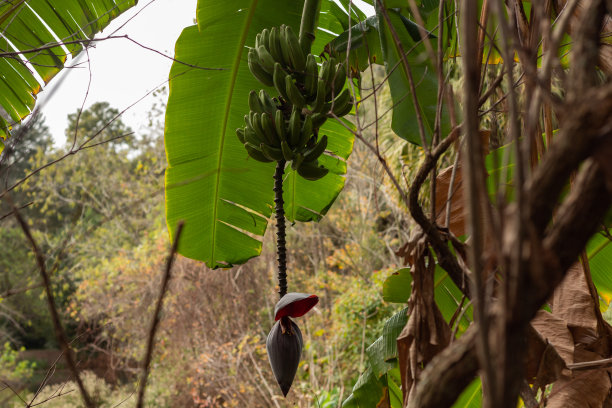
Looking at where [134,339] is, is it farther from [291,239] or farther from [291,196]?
[291,196]

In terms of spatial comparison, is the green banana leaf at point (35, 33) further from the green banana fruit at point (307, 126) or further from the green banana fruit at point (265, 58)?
the green banana fruit at point (307, 126)

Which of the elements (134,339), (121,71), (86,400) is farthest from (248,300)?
(86,400)

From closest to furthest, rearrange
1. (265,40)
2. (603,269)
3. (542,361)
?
(542,361), (265,40), (603,269)

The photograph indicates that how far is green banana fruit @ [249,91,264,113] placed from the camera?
0.98 metres

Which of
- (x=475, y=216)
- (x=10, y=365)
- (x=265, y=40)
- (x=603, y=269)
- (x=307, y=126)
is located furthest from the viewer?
(x=10, y=365)

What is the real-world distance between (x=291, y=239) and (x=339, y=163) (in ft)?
14.1

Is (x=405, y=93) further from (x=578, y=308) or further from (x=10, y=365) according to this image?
(x=10, y=365)

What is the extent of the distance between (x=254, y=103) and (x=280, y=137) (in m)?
0.10

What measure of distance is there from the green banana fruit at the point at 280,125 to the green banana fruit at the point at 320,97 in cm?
7

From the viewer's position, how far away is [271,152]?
95cm

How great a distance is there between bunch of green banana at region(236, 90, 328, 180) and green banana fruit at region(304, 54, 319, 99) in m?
0.05

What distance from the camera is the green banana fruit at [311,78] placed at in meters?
0.93

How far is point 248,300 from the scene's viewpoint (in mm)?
5223

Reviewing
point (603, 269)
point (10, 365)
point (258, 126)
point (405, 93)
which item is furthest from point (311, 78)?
point (10, 365)
